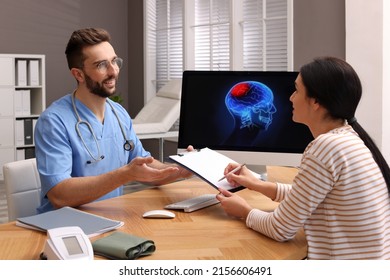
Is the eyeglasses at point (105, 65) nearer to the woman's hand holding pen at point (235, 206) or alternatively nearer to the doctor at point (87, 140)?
the doctor at point (87, 140)

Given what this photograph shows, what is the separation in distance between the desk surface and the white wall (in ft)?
6.71

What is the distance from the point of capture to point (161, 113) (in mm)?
5113

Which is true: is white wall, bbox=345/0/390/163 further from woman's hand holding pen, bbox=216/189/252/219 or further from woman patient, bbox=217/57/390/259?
woman patient, bbox=217/57/390/259

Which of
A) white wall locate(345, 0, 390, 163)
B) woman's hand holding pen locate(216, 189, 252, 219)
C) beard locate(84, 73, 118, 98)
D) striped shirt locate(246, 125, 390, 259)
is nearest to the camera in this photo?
striped shirt locate(246, 125, 390, 259)

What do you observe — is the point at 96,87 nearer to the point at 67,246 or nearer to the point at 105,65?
the point at 105,65

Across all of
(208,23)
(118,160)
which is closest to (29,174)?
(118,160)

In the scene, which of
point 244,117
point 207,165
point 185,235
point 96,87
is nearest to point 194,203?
point 207,165

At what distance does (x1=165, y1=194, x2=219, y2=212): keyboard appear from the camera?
188cm

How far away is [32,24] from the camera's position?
6.50 metres

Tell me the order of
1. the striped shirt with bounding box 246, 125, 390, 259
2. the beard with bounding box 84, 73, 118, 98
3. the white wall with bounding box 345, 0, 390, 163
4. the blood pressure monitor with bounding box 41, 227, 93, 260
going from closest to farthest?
the blood pressure monitor with bounding box 41, 227, 93, 260, the striped shirt with bounding box 246, 125, 390, 259, the beard with bounding box 84, 73, 118, 98, the white wall with bounding box 345, 0, 390, 163

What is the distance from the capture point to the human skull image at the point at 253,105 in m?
2.28

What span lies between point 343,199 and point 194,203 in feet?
2.12

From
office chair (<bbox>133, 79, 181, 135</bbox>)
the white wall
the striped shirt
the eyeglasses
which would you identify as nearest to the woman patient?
the striped shirt

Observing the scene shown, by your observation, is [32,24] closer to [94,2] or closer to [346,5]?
[94,2]
